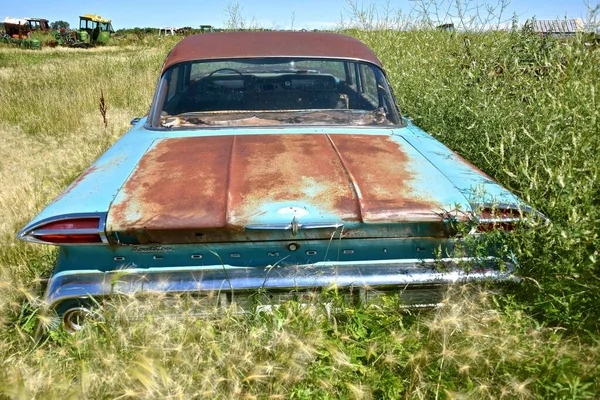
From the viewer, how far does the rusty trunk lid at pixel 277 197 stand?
181 centimetres

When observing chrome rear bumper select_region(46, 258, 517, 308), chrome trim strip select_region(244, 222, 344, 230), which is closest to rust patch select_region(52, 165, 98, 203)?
chrome rear bumper select_region(46, 258, 517, 308)

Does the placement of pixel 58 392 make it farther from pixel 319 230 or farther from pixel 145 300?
pixel 319 230

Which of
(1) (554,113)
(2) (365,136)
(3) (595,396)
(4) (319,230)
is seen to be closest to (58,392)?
(4) (319,230)

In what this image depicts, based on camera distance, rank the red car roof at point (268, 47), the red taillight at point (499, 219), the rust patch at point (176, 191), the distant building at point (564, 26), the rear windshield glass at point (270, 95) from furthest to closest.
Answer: the distant building at point (564, 26) < the red car roof at point (268, 47) < the rear windshield glass at point (270, 95) < the red taillight at point (499, 219) < the rust patch at point (176, 191)

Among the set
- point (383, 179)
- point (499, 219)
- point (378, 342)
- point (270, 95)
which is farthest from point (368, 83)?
point (378, 342)

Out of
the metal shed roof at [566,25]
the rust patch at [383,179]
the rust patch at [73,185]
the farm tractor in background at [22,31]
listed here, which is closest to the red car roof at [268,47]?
the rust patch at [383,179]

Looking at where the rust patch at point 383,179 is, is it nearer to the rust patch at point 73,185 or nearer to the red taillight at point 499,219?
the red taillight at point 499,219

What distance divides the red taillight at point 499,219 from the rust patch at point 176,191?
1032mm

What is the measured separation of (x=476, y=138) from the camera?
381 cm

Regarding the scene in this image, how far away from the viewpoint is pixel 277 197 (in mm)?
1931

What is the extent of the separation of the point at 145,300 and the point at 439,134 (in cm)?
308

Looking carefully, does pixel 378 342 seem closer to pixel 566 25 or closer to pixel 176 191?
pixel 176 191

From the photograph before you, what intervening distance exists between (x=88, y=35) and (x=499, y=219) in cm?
3962

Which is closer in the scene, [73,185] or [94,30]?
[73,185]
